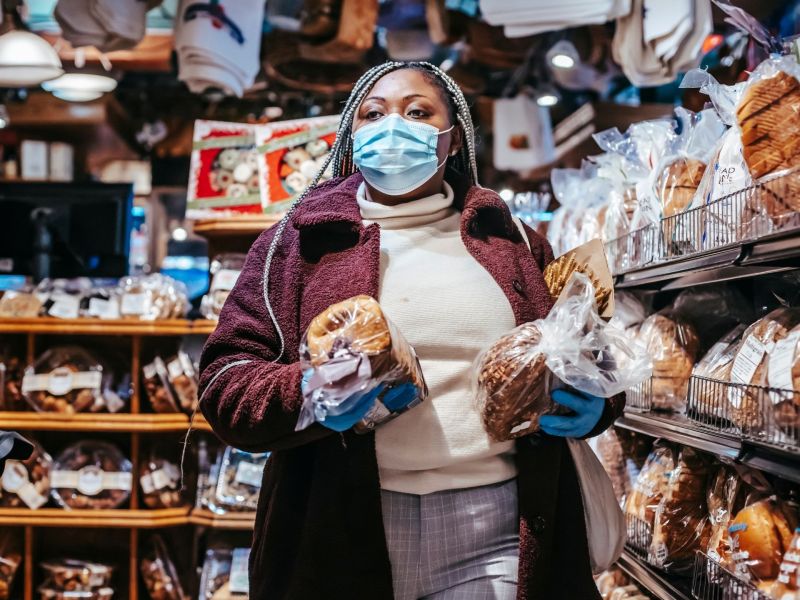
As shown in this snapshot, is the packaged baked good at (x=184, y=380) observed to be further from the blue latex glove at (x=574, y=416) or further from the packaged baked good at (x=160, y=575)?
the blue latex glove at (x=574, y=416)

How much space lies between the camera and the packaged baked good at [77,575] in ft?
12.2

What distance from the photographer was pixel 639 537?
99.0 inches

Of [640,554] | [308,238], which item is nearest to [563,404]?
[308,238]

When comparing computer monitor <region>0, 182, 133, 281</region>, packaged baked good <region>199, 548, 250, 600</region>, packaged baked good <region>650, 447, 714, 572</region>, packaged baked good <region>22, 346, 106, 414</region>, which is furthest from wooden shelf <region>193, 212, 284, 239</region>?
packaged baked good <region>650, 447, 714, 572</region>

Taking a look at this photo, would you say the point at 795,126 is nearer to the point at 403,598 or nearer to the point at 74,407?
the point at 403,598

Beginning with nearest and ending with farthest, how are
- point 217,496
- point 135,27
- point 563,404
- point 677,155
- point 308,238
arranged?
point 563,404 < point 308,238 < point 677,155 < point 217,496 < point 135,27

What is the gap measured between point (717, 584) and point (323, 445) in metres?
0.93

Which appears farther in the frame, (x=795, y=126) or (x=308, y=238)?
(x=308, y=238)

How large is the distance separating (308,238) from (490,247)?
1.32 feet

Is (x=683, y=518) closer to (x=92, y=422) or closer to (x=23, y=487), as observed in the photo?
(x=92, y=422)

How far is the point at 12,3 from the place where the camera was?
17.2 ft

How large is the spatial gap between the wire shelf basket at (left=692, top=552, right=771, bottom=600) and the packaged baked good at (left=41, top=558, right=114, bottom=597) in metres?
2.57

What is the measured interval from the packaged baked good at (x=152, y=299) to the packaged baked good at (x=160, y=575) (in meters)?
0.96

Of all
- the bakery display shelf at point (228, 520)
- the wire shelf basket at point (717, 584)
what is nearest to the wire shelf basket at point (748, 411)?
the wire shelf basket at point (717, 584)
